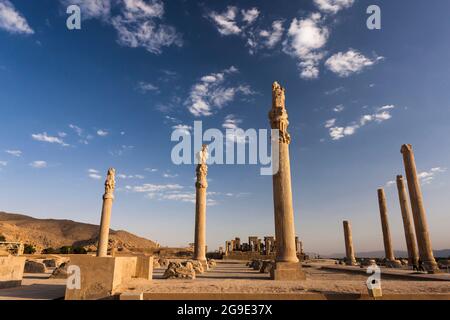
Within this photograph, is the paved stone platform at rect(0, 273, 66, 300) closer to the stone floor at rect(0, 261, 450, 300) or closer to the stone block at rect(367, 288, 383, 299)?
the stone floor at rect(0, 261, 450, 300)

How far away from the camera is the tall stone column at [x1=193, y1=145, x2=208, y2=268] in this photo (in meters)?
20.2

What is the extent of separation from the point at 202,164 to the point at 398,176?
20.7m

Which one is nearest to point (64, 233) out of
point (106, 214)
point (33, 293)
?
point (106, 214)

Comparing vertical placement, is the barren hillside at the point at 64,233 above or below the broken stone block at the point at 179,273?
above

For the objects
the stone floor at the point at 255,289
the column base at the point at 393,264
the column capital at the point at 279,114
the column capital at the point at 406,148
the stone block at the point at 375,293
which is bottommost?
the column base at the point at 393,264

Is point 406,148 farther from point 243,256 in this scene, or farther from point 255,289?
point 243,256

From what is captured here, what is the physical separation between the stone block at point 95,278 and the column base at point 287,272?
624 centimetres

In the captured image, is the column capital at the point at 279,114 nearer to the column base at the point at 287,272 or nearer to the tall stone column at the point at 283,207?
the tall stone column at the point at 283,207

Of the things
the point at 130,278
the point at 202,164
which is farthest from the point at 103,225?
the point at 130,278

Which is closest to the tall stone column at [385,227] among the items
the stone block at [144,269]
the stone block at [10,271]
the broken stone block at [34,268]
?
the stone block at [144,269]

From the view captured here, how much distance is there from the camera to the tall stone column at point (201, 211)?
20.2 meters
